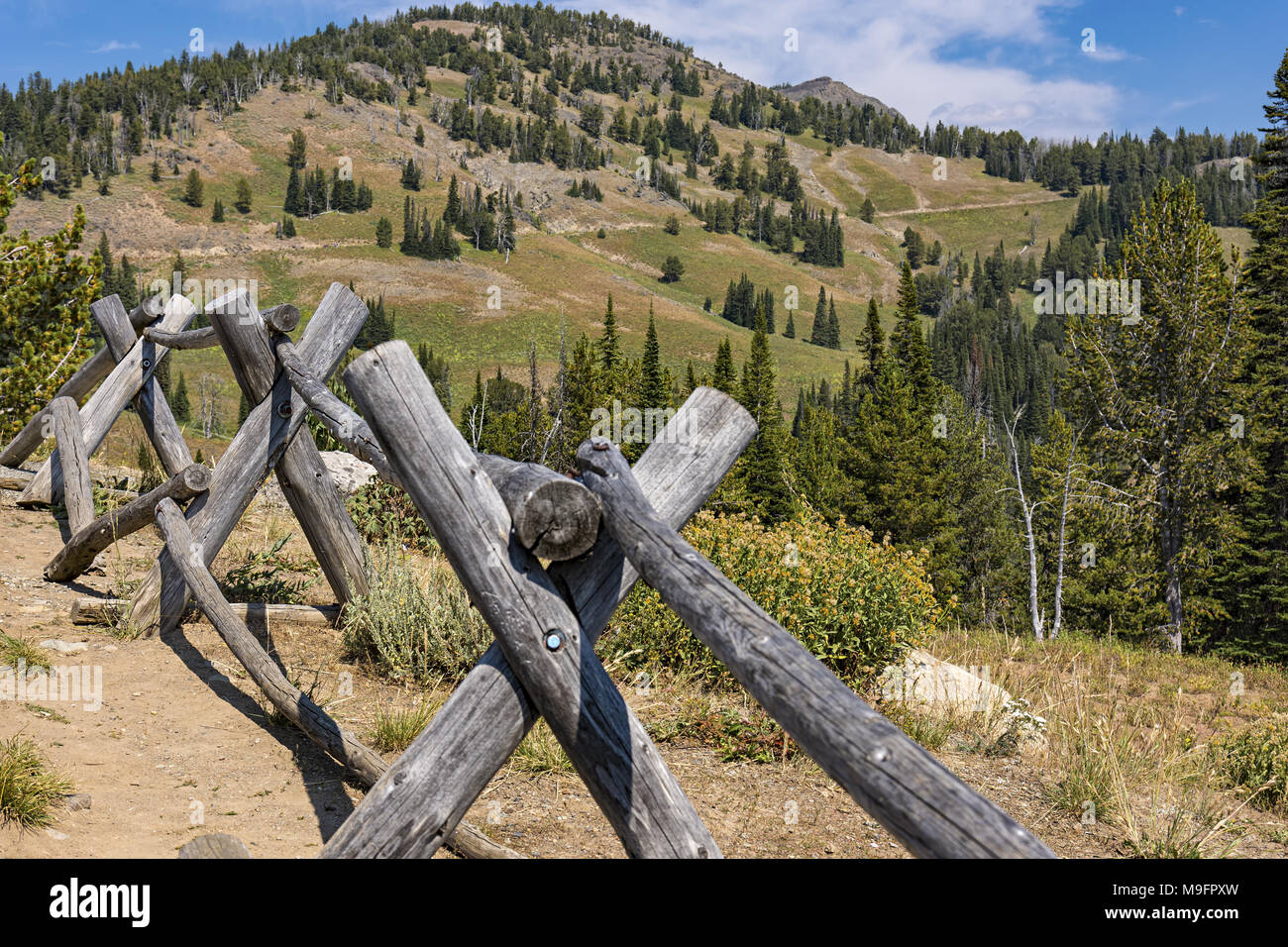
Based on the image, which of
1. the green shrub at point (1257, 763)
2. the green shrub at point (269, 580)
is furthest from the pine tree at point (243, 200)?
the green shrub at point (1257, 763)

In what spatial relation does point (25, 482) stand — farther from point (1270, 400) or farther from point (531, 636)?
point (1270, 400)

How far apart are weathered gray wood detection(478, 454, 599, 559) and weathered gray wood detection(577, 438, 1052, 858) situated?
12cm

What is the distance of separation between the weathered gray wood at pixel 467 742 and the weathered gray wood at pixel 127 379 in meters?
5.89

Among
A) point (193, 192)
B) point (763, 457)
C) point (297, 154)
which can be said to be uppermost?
point (297, 154)

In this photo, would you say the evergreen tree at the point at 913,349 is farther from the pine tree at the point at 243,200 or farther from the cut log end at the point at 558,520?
the pine tree at the point at 243,200

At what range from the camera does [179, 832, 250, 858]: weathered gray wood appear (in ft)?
6.95

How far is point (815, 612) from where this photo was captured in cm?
671

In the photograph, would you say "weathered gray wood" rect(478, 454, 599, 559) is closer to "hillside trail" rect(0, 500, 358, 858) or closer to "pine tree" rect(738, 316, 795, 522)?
"hillside trail" rect(0, 500, 358, 858)

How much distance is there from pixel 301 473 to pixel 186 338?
5.18 feet

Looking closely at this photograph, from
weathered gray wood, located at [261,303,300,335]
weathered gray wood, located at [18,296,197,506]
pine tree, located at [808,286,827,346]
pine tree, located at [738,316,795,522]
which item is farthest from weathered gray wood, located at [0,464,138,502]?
pine tree, located at [808,286,827,346]

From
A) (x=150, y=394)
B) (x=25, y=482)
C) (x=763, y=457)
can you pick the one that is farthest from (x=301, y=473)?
(x=763, y=457)
